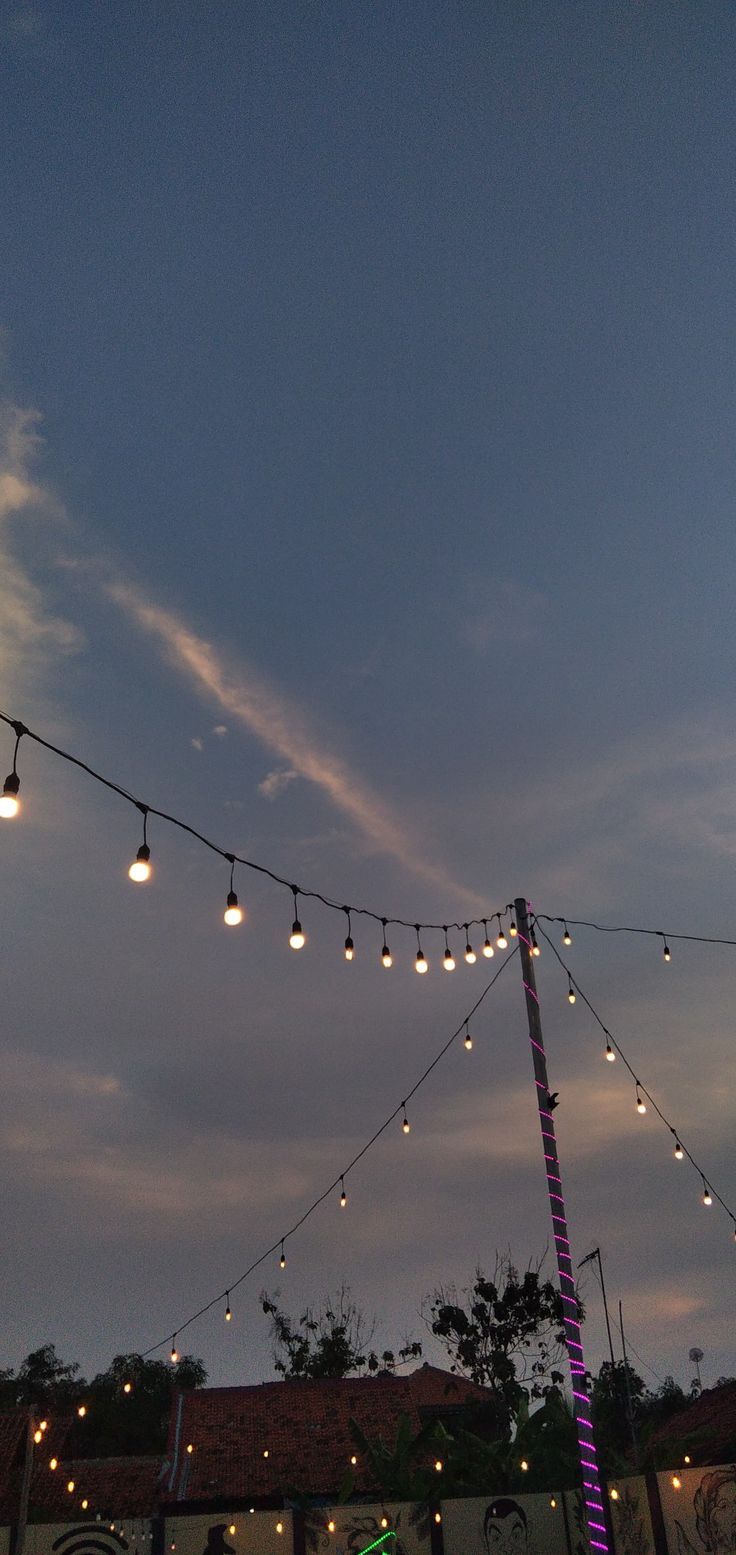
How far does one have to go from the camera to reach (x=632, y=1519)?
50.0ft

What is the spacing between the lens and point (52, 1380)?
60062 mm

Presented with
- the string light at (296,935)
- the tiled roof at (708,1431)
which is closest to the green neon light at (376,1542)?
the tiled roof at (708,1431)

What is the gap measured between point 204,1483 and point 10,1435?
4.54 meters

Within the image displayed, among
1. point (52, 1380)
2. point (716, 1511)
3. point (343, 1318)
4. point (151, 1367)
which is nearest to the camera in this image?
point (716, 1511)

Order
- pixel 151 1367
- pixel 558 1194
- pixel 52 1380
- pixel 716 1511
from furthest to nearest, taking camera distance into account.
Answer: pixel 52 1380 → pixel 151 1367 → pixel 716 1511 → pixel 558 1194

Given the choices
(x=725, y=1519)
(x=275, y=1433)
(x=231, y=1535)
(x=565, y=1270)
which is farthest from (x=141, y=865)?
(x=275, y=1433)

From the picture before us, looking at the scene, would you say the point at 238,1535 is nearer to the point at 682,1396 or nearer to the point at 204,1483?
the point at 204,1483

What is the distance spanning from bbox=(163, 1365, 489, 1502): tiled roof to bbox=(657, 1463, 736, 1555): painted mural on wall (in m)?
10.3

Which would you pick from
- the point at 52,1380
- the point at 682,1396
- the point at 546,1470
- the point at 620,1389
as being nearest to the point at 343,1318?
the point at 620,1389

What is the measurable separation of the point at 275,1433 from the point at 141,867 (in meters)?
24.4

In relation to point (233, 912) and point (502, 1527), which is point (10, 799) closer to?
point (233, 912)

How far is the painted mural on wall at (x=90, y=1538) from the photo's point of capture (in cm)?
1434

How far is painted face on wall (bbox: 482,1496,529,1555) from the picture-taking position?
15.1 m

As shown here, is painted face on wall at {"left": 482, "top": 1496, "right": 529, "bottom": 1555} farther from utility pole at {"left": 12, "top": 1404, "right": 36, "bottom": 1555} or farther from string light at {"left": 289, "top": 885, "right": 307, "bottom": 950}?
string light at {"left": 289, "top": 885, "right": 307, "bottom": 950}
